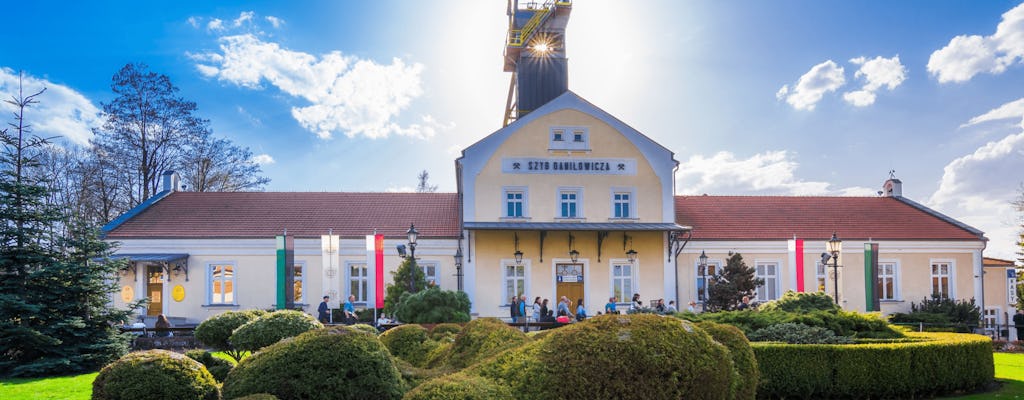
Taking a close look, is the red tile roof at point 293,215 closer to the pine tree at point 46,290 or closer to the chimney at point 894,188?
the pine tree at point 46,290

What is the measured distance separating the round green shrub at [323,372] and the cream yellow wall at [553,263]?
741 inches

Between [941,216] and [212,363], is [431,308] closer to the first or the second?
[212,363]

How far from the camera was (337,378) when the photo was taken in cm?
607

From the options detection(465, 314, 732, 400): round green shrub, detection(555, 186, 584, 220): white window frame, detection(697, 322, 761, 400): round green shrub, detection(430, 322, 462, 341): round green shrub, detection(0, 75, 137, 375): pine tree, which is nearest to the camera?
detection(465, 314, 732, 400): round green shrub

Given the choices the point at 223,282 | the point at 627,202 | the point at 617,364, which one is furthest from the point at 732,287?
the point at 617,364

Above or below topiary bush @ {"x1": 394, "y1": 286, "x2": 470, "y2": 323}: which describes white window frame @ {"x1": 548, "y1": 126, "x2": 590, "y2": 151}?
above

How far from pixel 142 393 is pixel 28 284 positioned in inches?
425

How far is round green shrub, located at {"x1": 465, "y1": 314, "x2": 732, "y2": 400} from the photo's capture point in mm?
5441

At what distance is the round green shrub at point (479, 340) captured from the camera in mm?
7174

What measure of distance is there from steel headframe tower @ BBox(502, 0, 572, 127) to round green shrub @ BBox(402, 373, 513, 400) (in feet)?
84.6

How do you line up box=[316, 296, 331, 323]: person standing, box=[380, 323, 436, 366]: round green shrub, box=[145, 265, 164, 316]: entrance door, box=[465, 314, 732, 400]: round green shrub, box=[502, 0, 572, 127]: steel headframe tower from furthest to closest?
box=[502, 0, 572, 127]: steel headframe tower
box=[145, 265, 164, 316]: entrance door
box=[316, 296, 331, 323]: person standing
box=[380, 323, 436, 366]: round green shrub
box=[465, 314, 732, 400]: round green shrub

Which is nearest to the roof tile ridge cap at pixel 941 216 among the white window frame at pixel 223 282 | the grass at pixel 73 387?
the grass at pixel 73 387

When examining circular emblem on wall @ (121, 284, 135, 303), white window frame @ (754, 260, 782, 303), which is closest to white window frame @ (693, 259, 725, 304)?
white window frame @ (754, 260, 782, 303)

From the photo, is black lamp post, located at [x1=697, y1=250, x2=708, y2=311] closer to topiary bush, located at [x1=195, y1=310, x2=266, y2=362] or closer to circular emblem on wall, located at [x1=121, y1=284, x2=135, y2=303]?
topiary bush, located at [x1=195, y1=310, x2=266, y2=362]
